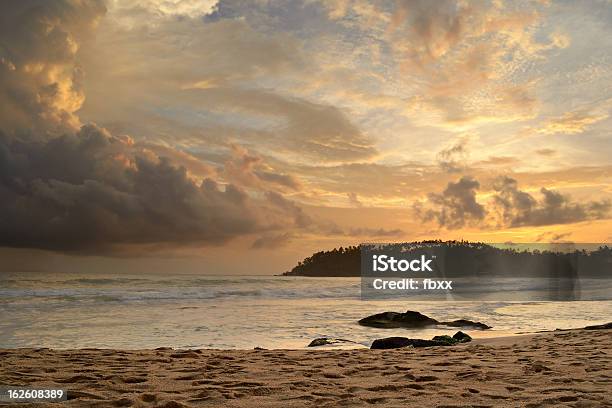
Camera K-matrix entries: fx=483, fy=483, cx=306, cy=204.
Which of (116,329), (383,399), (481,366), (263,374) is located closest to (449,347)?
(481,366)

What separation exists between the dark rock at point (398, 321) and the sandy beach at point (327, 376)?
6.63 meters

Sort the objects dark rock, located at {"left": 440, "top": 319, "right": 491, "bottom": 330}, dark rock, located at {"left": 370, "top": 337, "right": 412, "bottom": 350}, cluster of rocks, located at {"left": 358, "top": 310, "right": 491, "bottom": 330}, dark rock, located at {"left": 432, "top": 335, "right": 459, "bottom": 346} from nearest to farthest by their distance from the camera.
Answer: dark rock, located at {"left": 370, "top": 337, "right": 412, "bottom": 350}
dark rock, located at {"left": 432, "top": 335, "right": 459, "bottom": 346}
dark rock, located at {"left": 440, "top": 319, "right": 491, "bottom": 330}
cluster of rocks, located at {"left": 358, "top": 310, "right": 491, "bottom": 330}

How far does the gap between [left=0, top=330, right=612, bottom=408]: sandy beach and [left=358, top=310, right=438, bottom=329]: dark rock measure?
663 cm

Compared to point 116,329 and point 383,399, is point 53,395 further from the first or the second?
point 116,329

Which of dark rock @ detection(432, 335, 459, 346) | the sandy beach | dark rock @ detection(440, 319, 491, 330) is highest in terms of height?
the sandy beach

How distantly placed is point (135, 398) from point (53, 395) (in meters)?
0.90

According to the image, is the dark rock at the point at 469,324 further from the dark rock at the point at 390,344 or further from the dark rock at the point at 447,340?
the dark rock at the point at 390,344

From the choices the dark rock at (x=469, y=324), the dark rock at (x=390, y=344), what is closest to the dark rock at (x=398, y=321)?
the dark rock at (x=469, y=324)

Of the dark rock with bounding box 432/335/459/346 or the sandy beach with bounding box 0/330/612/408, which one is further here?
the dark rock with bounding box 432/335/459/346

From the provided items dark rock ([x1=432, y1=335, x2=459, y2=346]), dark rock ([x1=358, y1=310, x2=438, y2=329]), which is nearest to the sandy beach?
dark rock ([x1=432, y1=335, x2=459, y2=346])

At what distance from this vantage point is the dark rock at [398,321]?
51.6ft

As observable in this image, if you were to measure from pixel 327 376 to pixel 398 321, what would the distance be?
407 inches

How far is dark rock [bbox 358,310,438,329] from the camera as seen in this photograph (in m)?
15.7

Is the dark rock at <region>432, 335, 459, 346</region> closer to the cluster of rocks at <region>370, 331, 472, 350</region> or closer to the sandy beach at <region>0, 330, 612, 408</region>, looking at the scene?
the cluster of rocks at <region>370, 331, 472, 350</region>
